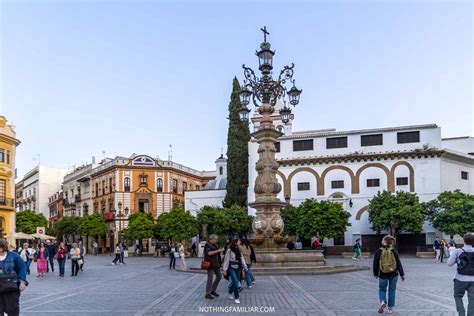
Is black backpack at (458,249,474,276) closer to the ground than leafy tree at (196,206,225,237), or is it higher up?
higher up

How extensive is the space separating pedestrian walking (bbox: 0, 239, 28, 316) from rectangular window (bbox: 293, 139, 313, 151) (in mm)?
41486

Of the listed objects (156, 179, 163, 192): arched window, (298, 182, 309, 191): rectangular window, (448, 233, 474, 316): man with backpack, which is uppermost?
(156, 179, 163, 192): arched window

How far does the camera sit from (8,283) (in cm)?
813

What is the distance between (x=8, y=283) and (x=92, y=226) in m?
58.4

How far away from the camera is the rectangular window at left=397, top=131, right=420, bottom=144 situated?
45.4 metres

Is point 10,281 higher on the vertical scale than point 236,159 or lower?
lower

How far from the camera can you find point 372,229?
4391 cm

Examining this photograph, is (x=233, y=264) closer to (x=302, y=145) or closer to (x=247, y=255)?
(x=247, y=255)

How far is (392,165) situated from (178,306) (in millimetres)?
36089

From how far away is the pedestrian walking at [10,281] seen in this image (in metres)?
8.13

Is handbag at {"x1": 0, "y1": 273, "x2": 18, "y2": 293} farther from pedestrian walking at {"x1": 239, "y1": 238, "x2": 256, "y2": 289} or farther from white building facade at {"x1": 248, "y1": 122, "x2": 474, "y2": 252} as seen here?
white building facade at {"x1": 248, "y1": 122, "x2": 474, "y2": 252}

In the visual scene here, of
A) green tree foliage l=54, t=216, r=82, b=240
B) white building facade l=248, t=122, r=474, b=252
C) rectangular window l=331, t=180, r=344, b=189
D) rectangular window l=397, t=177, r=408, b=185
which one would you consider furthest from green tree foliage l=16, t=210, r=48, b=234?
rectangular window l=397, t=177, r=408, b=185

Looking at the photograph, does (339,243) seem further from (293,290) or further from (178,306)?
(178,306)

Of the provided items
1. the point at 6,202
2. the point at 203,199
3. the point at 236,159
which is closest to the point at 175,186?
the point at 203,199
